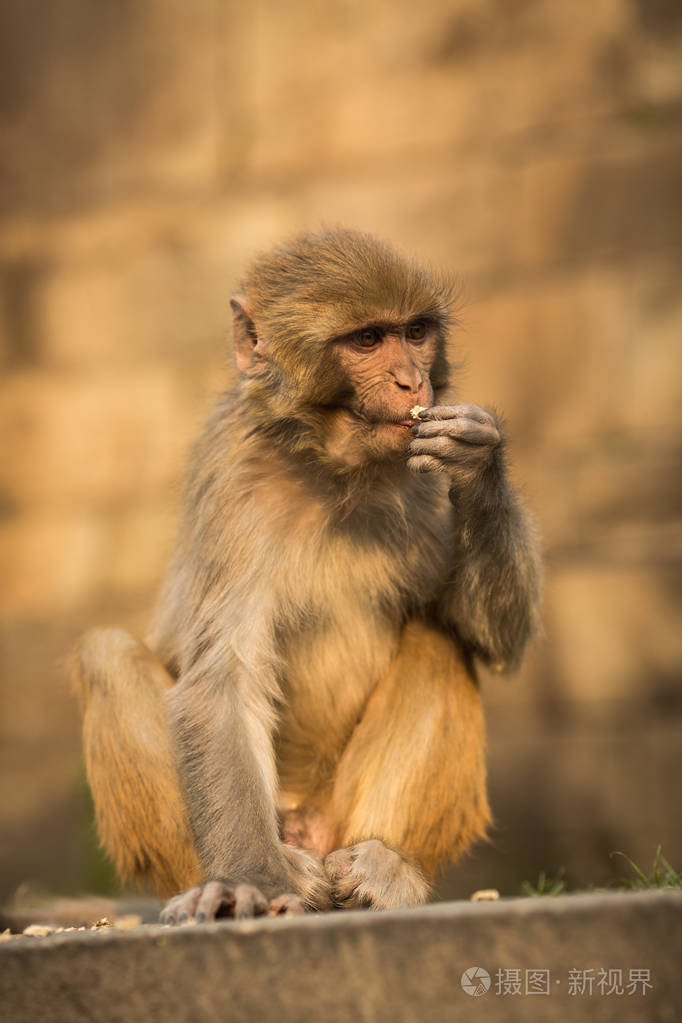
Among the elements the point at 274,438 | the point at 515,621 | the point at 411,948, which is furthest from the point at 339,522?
the point at 411,948

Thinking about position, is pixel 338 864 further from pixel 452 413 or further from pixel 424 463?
pixel 452 413

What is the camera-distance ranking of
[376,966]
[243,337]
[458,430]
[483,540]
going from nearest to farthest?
[376,966] → [458,430] → [483,540] → [243,337]

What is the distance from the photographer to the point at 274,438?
5648 mm

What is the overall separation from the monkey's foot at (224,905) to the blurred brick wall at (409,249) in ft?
15.1

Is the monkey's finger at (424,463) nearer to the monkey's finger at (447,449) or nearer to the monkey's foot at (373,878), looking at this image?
the monkey's finger at (447,449)

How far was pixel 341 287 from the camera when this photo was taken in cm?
523

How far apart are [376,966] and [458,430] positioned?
205cm

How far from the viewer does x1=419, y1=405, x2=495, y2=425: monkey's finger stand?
4.98 metres

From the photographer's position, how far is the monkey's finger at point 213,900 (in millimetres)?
4410

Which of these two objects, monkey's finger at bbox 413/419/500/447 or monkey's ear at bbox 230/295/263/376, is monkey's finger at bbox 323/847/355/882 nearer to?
monkey's finger at bbox 413/419/500/447

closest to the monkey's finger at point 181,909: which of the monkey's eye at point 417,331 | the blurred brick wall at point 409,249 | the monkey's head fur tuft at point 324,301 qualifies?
the monkey's head fur tuft at point 324,301

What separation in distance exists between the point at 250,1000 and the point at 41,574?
23.3 ft

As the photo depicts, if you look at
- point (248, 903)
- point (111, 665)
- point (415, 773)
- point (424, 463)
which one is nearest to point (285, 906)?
point (248, 903)

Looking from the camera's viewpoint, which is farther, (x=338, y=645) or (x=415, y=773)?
(x=338, y=645)
